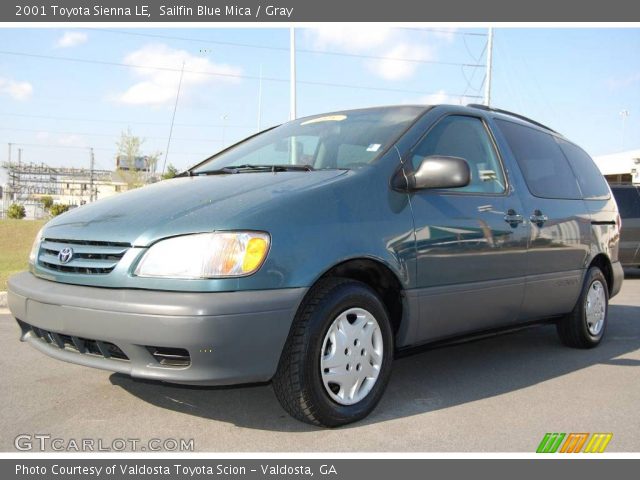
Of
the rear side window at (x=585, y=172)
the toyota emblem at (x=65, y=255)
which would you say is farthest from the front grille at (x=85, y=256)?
the rear side window at (x=585, y=172)

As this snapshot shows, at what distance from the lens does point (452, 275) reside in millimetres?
3637

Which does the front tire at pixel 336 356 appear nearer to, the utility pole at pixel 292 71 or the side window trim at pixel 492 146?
the side window trim at pixel 492 146

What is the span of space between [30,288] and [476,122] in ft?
9.66

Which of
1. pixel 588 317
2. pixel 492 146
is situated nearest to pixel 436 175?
pixel 492 146

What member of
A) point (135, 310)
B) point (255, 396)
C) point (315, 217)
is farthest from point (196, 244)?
point (255, 396)

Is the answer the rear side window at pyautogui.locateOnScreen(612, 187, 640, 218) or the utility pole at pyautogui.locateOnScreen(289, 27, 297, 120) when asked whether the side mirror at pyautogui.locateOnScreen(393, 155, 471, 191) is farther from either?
the utility pole at pyautogui.locateOnScreen(289, 27, 297, 120)

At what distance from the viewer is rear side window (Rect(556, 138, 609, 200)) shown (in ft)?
17.3

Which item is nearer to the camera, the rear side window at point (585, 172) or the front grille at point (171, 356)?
the front grille at point (171, 356)

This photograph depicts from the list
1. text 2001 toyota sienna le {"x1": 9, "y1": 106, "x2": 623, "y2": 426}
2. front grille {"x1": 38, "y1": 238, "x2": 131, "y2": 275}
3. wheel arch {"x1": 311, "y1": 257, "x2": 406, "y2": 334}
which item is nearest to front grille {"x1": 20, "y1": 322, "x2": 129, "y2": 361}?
text 2001 toyota sienna le {"x1": 9, "y1": 106, "x2": 623, "y2": 426}

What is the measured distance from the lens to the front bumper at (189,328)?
8.58 feet

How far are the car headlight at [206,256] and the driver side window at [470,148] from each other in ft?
4.39

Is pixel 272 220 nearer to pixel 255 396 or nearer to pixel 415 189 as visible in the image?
pixel 415 189

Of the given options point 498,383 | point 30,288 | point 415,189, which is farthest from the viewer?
point 498,383
